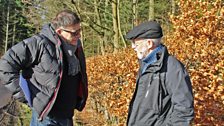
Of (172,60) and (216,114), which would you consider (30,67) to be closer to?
(172,60)

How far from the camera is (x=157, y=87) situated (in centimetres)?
332

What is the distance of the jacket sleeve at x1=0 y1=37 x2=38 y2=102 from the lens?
378 cm

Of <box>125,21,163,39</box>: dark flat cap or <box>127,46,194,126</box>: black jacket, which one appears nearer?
<box>127,46,194,126</box>: black jacket

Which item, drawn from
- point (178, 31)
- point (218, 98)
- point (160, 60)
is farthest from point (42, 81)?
point (178, 31)

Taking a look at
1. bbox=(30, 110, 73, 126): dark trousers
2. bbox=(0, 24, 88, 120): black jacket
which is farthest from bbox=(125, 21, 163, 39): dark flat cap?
bbox=(30, 110, 73, 126): dark trousers

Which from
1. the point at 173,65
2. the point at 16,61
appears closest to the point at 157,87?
the point at 173,65

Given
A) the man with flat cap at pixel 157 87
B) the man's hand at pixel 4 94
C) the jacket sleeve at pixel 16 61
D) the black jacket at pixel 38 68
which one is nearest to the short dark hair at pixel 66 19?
the black jacket at pixel 38 68

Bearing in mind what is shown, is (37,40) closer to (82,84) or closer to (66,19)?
(66,19)

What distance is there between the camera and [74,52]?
13.3 feet

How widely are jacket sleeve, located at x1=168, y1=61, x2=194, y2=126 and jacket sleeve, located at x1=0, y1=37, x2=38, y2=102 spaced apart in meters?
1.28

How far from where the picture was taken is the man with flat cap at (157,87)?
3182mm

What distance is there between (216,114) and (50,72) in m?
2.03

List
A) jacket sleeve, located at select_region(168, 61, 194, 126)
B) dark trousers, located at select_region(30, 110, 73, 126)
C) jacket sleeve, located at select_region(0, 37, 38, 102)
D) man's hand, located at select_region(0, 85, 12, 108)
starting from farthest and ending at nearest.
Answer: man's hand, located at select_region(0, 85, 12, 108)
dark trousers, located at select_region(30, 110, 73, 126)
jacket sleeve, located at select_region(0, 37, 38, 102)
jacket sleeve, located at select_region(168, 61, 194, 126)

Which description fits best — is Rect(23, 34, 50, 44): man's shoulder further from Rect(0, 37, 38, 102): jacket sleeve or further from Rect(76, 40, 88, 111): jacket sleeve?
Rect(76, 40, 88, 111): jacket sleeve
